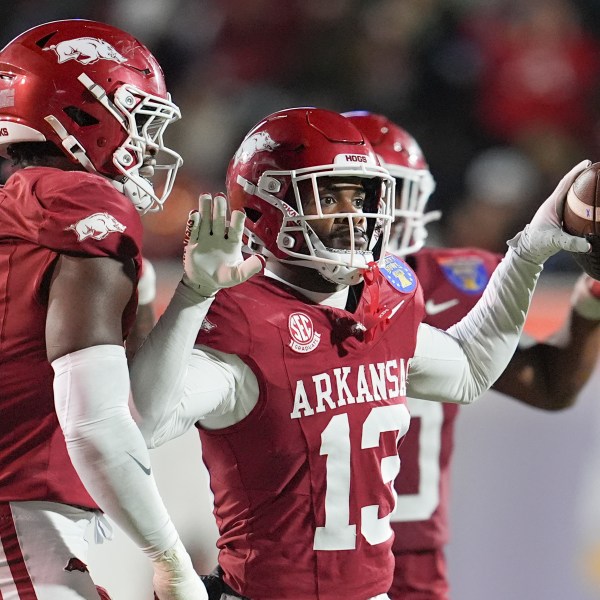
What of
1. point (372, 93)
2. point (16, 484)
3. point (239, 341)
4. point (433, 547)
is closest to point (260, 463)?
point (239, 341)

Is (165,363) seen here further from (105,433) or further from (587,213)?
(587,213)

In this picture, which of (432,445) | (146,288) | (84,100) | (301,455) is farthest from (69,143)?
(432,445)

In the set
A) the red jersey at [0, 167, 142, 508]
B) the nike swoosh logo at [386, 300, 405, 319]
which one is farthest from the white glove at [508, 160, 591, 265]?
the red jersey at [0, 167, 142, 508]

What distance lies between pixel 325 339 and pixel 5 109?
71 centimetres

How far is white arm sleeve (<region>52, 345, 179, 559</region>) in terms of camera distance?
1649 millimetres

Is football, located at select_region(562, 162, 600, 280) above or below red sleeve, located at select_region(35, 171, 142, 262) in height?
below

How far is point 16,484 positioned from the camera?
177 cm

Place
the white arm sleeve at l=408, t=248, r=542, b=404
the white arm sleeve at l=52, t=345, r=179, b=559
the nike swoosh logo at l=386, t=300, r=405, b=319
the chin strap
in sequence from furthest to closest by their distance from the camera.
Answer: the white arm sleeve at l=408, t=248, r=542, b=404 → the nike swoosh logo at l=386, t=300, r=405, b=319 → the chin strap → the white arm sleeve at l=52, t=345, r=179, b=559

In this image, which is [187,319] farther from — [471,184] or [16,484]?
[471,184]

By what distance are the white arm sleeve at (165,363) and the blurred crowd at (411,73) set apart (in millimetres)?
3057

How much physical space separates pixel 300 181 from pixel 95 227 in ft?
1.90

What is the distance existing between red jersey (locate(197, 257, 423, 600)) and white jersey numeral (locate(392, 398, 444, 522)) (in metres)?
0.74

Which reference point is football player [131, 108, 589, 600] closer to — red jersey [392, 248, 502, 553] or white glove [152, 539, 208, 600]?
white glove [152, 539, 208, 600]

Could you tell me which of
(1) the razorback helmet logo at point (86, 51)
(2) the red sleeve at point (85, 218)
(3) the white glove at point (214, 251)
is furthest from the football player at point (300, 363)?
(1) the razorback helmet logo at point (86, 51)
